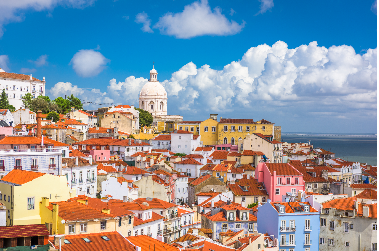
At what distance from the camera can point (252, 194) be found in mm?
48438

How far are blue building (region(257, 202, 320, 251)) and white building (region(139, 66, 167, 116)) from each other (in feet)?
313

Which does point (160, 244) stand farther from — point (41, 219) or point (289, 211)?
point (289, 211)

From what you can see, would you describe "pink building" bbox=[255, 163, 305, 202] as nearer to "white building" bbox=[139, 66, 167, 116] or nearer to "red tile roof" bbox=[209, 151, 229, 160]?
"red tile roof" bbox=[209, 151, 229, 160]

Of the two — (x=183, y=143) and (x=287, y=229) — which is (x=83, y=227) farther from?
(x=183, y=143)

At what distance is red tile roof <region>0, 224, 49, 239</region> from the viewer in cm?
1826

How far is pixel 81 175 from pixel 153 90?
3683 inches

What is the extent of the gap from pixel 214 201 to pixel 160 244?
2114 centimetres

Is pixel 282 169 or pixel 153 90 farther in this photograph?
pixel 153 90

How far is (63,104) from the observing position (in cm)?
9119

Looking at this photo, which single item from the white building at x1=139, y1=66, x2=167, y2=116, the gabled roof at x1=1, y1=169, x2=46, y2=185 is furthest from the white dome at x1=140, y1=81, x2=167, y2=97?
the gabled roof at x1=1, y1=169, x2=46, y2=185

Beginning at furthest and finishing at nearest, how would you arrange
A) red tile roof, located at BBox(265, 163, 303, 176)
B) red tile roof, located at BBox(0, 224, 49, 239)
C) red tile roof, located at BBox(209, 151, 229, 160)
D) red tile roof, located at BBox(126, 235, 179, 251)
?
red tile roof, located at BBox(209, 151, 229, 160) < red tile roof, located at BBox(265, 163, 303, 176) < red tile roof, located at BBox(126, 235, 179, 251) < red tile roof, located at BBox(0, 224, 49, 239)

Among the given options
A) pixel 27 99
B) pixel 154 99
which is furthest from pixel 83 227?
pixel 154 99

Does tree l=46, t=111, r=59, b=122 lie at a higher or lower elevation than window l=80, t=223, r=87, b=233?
higher

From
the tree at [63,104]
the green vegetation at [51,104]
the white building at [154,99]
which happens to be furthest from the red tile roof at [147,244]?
the white building at [154,99]
